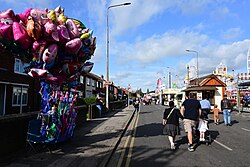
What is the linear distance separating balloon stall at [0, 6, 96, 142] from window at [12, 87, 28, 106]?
39.4 ft

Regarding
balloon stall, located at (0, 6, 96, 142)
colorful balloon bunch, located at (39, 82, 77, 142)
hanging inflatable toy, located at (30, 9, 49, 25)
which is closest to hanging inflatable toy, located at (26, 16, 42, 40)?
balloon stall, located at (0, 6, 96, 142)

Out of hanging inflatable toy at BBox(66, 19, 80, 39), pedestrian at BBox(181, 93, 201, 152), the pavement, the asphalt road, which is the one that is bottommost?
the asphalt road

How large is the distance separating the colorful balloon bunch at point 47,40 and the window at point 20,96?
12.1 meters

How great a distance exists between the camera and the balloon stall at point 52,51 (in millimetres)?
6660

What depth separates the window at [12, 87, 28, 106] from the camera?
18700 millimetres

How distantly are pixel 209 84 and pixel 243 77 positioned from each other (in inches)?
460

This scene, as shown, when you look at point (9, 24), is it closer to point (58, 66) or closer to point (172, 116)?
point (58, 66)

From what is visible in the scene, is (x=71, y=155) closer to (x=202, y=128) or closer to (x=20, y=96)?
(x=202, y=128)

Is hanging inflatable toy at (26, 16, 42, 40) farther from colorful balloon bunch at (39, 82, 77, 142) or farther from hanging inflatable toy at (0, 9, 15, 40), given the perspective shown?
colorful balloon bunch at (39, 82, 77, 142)

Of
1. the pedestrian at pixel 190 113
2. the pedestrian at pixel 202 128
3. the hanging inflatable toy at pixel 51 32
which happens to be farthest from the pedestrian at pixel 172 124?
the hanging inflatable toy at pixel 51 32

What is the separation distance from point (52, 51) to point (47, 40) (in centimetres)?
35

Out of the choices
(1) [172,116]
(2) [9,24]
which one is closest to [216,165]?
(1) [172,116]

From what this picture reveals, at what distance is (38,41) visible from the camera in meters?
6.86

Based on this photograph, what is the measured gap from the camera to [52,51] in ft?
22.6
